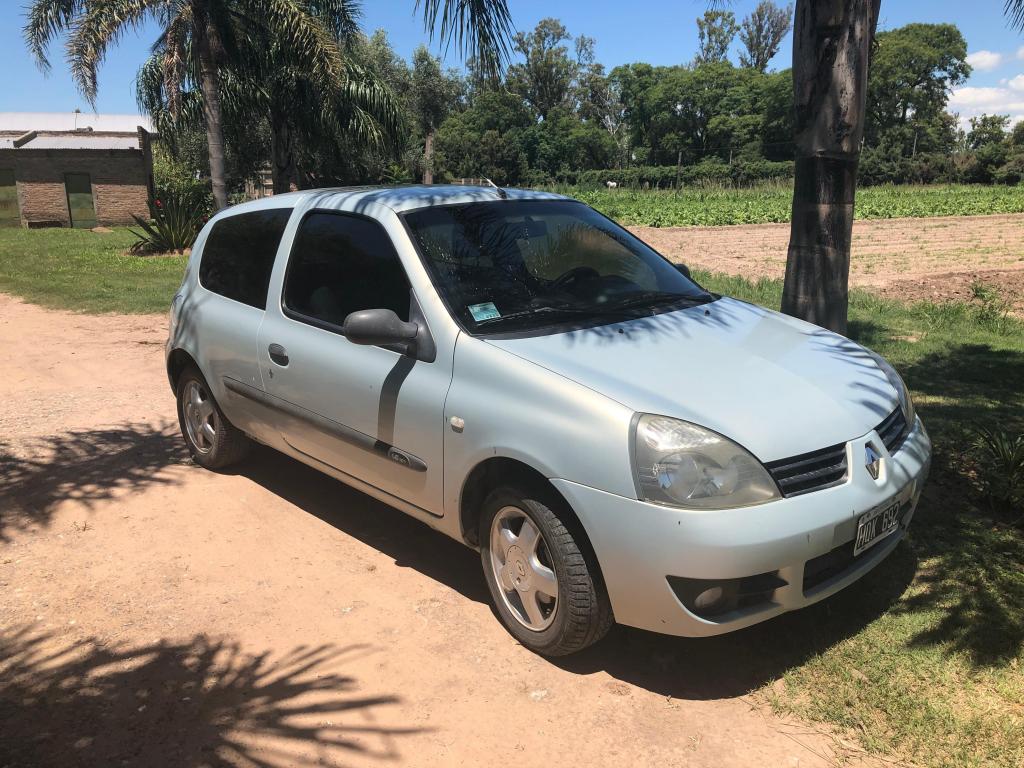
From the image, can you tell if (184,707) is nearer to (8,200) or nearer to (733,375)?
(733,375)

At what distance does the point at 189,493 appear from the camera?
508 cm

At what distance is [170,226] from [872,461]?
765 inches

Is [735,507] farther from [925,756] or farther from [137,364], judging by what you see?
[137,364]

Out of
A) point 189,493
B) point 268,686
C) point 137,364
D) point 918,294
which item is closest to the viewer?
point 268,686

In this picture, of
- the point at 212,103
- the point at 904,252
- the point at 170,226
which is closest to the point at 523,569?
the point at 212,103

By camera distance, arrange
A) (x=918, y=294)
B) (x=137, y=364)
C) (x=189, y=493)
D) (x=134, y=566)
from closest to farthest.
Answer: (x=134, y=566) < (x=189, y=493) < (x=137, y=364) < (x=918, y=294)

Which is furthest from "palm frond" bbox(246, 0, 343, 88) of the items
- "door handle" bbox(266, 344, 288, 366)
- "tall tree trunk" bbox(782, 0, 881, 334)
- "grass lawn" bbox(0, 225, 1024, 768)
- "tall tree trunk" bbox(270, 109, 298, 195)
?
"grass lawn" bbox(0, 225, 1024, 768)

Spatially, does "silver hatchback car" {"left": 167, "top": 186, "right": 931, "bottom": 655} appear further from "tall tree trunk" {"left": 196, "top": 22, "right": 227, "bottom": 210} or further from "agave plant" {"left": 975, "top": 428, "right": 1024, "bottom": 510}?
"tall tree trunk" {"left": 196, "top": 22, "right": 227, "bottom": 210}

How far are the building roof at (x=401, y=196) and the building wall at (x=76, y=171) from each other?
29.1m

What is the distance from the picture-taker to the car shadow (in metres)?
3.17

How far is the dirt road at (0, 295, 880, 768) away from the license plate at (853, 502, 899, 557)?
0.59m

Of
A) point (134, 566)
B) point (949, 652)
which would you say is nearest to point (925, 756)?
point (949, 652)

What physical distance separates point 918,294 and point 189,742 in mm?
10989

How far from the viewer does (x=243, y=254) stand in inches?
189
